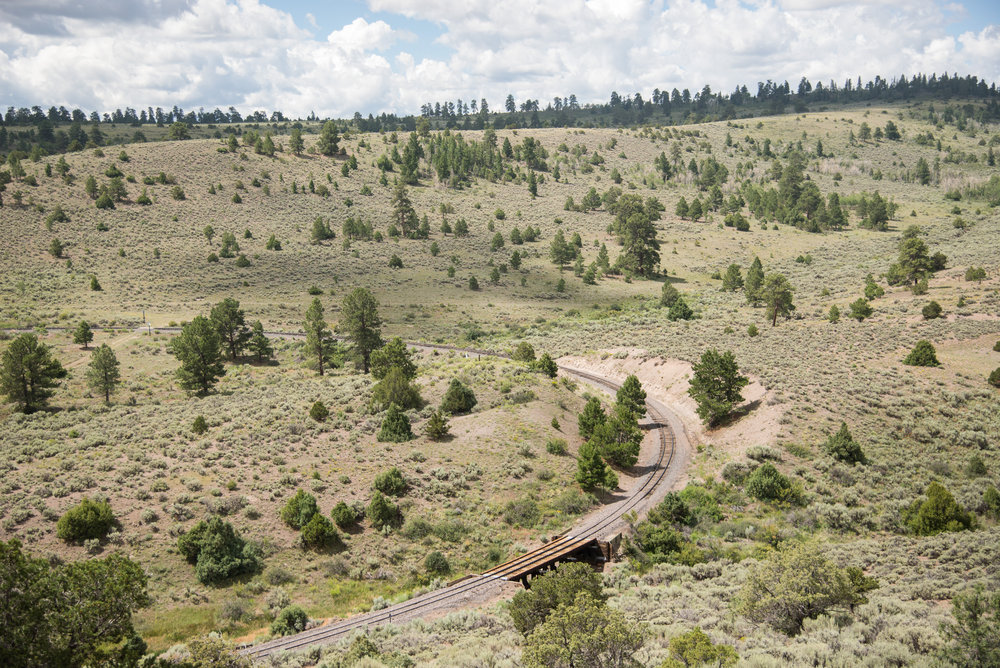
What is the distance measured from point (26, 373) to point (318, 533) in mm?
33542

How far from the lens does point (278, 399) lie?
164 feet

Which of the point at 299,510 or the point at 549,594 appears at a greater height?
the point at 549,594

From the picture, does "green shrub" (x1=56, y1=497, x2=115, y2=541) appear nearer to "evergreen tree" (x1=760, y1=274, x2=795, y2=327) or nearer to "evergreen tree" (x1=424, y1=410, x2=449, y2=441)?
"evergreen tree" (x1=424, y1=410, x2=449, y2=441)

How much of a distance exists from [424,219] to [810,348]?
Result: 89.1 meters

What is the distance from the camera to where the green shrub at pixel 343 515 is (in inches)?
1299

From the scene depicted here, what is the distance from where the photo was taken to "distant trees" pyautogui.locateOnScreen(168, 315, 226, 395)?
53188 millimetres

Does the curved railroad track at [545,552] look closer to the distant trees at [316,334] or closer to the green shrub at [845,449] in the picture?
the green shrub at [845,449]

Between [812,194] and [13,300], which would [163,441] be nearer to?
[13,300]

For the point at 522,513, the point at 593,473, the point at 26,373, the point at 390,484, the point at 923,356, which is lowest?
the point at 522,513

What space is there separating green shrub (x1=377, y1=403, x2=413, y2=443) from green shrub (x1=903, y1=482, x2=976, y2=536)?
3015cm

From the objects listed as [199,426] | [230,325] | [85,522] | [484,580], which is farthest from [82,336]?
[484,580]

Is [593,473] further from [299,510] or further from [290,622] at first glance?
[290,622]

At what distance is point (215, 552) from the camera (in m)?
29.0

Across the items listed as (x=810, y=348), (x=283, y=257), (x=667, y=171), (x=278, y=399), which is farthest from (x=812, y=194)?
(x=278, y=399)
